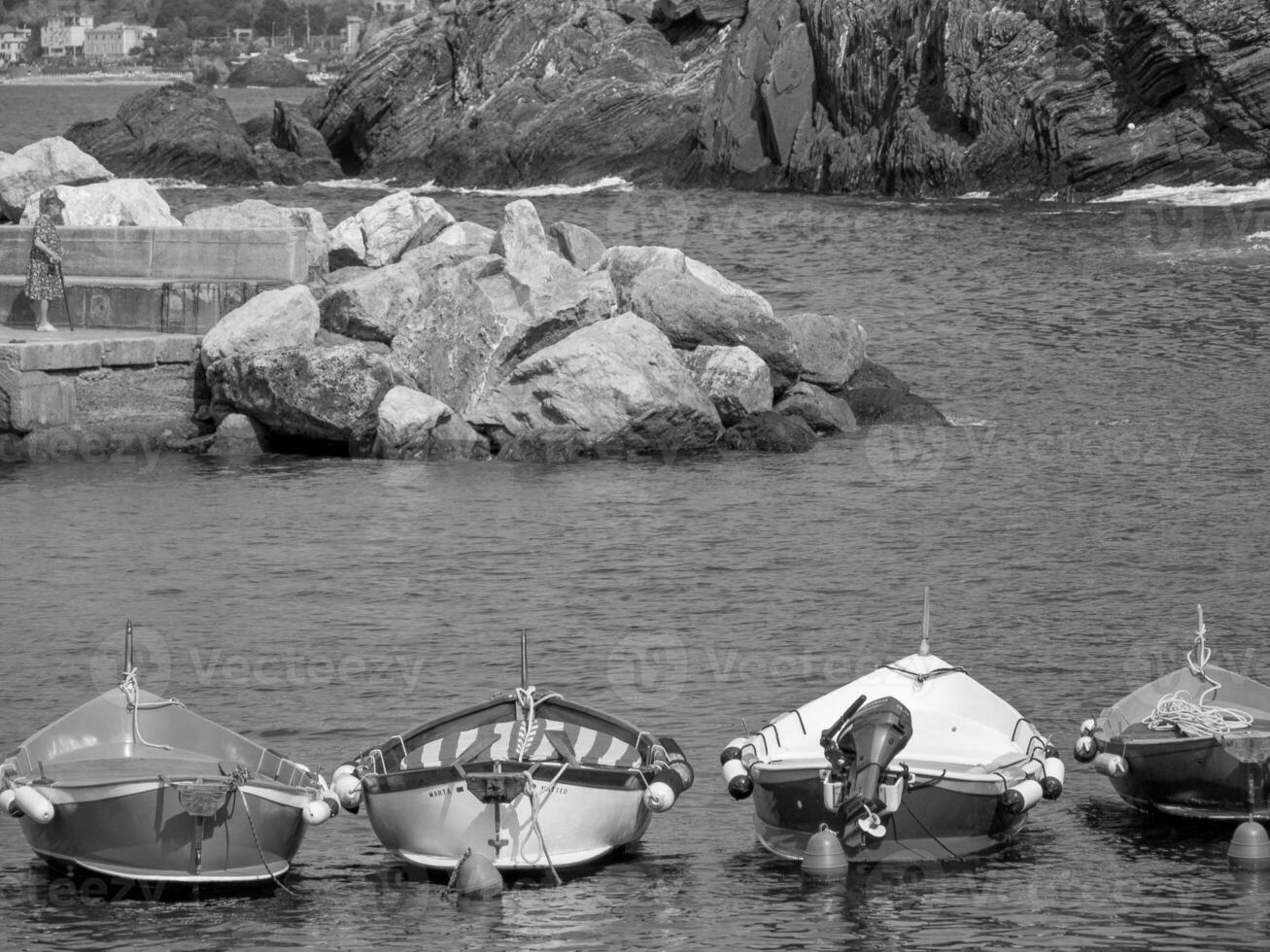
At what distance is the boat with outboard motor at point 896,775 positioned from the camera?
15.3m

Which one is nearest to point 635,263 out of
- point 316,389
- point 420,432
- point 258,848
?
point 420,432

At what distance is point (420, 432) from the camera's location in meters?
30.9

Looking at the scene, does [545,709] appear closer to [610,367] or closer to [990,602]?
[990,602]

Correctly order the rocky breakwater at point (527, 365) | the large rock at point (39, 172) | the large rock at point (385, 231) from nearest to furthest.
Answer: the rocky breakwater at point (527, 365) → the large rock at point (385, 231) → the large rock at point (39, 172)

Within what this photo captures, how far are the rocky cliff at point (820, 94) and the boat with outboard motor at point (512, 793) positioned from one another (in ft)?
195

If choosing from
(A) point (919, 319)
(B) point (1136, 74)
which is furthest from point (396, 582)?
(B) point (1136, 74)

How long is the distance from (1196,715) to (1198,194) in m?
56.2

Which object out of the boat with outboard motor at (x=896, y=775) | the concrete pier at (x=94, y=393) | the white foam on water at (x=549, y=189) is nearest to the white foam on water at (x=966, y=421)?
the concrete pier at (x=94, y=393)

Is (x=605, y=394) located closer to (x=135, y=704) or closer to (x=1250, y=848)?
(x=135, y=704)

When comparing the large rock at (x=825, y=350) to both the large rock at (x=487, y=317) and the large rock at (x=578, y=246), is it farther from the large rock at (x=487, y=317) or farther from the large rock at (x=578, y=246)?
the large rock at (x=578, y=246)

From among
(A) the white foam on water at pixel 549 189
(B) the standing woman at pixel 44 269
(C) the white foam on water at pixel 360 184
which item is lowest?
(B) the standing woman at pixel 44 269

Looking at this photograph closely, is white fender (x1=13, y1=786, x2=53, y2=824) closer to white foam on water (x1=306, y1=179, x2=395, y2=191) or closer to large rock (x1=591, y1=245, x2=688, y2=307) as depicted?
large rock (x1=591, y1=245, x2=688, y2=307)

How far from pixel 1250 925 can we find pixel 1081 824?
2.67 metres

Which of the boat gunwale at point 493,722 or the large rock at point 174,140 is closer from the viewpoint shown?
the boat gunwale at point 493,722
